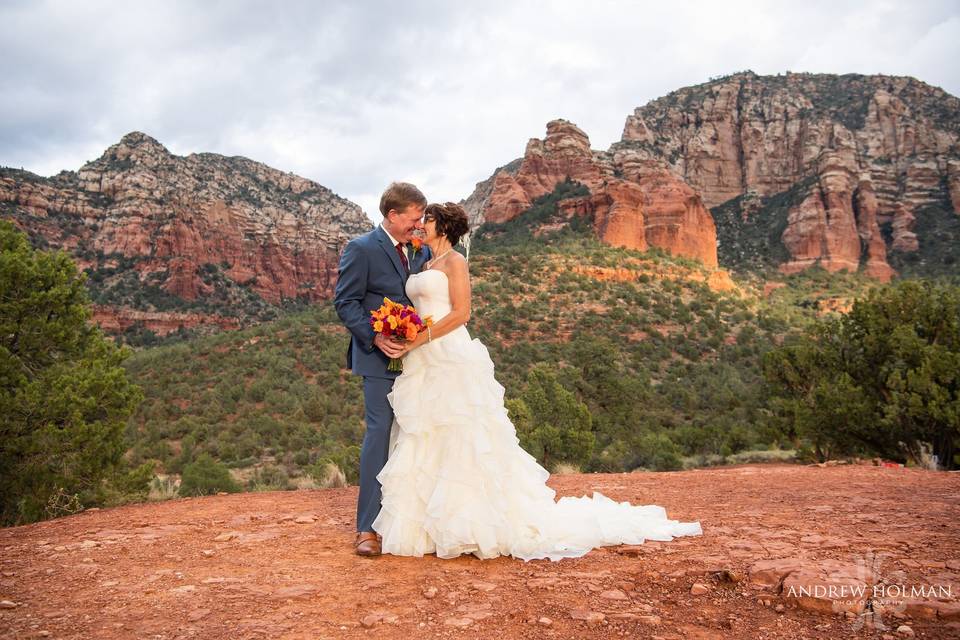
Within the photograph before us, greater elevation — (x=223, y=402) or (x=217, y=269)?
(x=217, y=269)

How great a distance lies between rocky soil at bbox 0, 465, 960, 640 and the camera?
2.42m

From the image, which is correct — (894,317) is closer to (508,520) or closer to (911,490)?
(911,490)

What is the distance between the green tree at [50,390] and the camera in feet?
23.8

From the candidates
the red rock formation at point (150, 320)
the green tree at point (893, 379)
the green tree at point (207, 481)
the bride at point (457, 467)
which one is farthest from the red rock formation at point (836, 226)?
the bride at point (457, 467)

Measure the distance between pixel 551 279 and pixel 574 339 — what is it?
359 inches

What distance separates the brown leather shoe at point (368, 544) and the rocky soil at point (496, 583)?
0.10 metres

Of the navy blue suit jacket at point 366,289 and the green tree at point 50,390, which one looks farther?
the green tree at point 50,390

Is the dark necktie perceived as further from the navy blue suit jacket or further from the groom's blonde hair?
the groom's blonde hair

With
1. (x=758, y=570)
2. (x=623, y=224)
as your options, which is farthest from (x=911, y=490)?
(x=623, y=224)

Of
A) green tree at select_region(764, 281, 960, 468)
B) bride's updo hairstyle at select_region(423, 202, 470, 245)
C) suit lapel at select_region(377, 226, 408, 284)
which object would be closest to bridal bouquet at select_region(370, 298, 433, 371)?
suit lapel at select_region(377, 226, 408, 284)

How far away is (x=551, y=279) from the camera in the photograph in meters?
38.2

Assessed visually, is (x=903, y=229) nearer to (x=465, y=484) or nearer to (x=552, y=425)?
(x=552, y=425)

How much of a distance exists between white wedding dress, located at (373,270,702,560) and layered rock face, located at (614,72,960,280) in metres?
60.0

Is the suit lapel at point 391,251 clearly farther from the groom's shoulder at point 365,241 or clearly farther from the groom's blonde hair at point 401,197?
the groom's blonde hair at point 401,197
